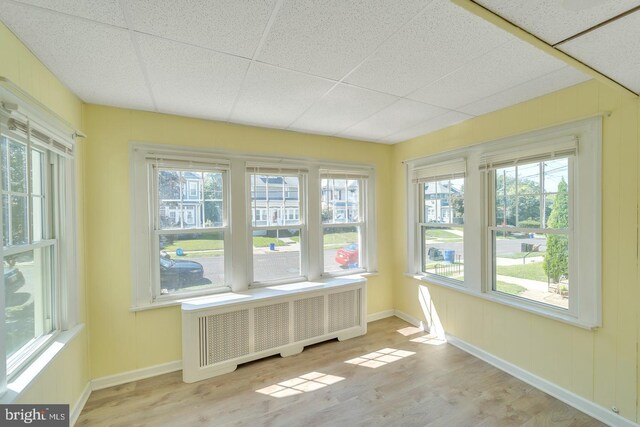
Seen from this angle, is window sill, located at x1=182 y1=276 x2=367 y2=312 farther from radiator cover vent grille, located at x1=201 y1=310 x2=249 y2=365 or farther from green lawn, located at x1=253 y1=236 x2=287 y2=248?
green lawn, located at x1=253 y1=236 x2=287 y2=248

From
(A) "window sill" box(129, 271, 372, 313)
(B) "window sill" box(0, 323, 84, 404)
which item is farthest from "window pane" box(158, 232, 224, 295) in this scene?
(B) "window sill" box(0, 323, 84, 404)

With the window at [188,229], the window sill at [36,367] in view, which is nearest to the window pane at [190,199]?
the window at [188,229]

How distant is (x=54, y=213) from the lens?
1980mm

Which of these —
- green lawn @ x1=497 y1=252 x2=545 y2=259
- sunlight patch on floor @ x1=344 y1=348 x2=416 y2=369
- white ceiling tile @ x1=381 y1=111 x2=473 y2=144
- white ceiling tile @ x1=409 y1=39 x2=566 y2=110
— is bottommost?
sunlight patch on floor @ x1=344 y1=348 x2=416 y2=369

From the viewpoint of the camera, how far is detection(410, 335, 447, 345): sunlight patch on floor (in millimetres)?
3153

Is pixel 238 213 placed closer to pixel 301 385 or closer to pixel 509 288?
pixel 301 385

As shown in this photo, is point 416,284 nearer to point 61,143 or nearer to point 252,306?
point 252,306

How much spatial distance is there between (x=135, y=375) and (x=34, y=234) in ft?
5.10

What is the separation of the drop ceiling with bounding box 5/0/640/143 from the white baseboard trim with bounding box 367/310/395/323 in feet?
9.24

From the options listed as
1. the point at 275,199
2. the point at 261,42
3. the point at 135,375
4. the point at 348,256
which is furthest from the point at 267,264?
the point at 261,42

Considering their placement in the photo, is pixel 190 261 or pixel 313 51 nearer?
pixel 313 51

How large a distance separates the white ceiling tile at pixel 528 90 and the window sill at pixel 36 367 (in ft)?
12.1

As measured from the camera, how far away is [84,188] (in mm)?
2307

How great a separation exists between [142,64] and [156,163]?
41.5 inches
